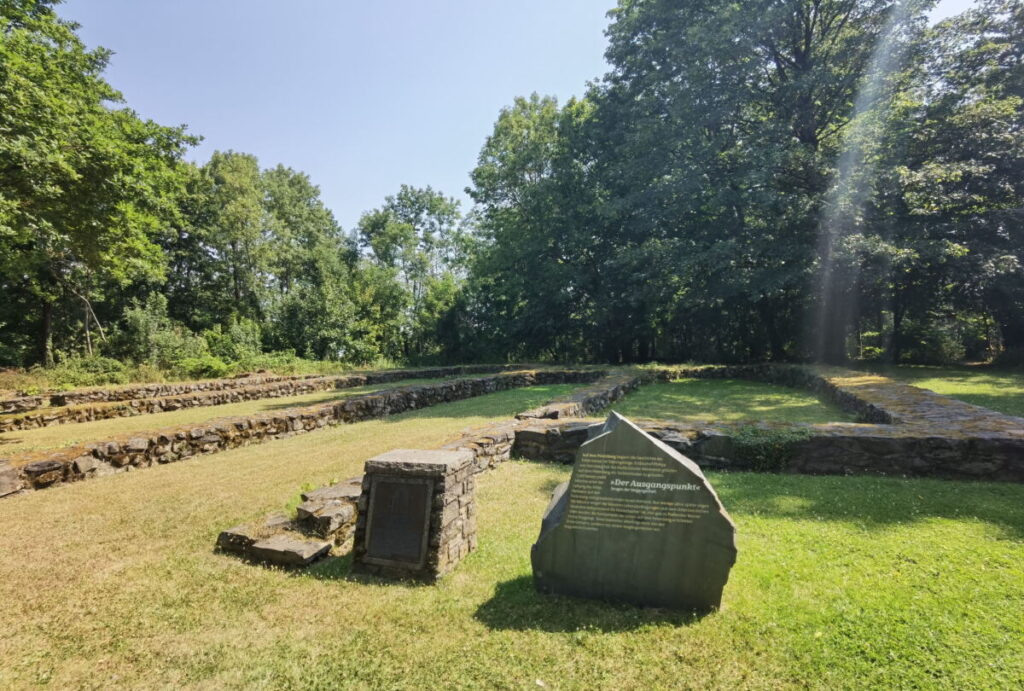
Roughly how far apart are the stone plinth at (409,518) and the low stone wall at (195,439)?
16.5 ft

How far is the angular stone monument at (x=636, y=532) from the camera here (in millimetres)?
2998

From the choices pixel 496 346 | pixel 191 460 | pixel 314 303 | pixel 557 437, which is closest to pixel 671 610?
pixel 557 437

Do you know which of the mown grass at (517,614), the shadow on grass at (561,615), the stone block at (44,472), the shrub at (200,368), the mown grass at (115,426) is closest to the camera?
the mown grass at (517,614)

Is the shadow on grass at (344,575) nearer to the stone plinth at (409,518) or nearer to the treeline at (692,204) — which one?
the stone plinth at (409,518)

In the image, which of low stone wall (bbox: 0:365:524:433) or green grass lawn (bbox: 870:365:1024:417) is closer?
green grass lawn (bbox: 870:365:1024:417)

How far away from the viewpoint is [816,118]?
707 inches

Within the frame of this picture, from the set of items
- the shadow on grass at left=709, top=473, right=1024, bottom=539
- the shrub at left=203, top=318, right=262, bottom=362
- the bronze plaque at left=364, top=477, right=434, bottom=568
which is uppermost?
the shrub at left=203, top=318, right=262, bottom=362

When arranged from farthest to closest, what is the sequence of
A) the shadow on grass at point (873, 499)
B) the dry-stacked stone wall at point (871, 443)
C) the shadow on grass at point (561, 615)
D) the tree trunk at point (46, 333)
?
the tree trunk at point (46, 333) → the dry-stacked stone wall at point (871, 443) → the shadow on grass at point (873, 499) → the shadow on grass at point (561, 615)

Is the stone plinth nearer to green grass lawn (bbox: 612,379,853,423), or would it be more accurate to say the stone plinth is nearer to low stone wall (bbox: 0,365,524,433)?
green grass lawn (bbox: 612,379,853,423)

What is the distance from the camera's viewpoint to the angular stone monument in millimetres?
2998

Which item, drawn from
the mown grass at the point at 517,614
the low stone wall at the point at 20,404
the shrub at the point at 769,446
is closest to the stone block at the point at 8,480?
the mown grass at the point at 517,614

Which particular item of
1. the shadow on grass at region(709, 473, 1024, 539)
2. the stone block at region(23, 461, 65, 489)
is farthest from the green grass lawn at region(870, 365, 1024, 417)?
the stone block at region(23, 461, 65, 489)

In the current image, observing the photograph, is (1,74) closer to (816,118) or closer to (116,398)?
(116,398)

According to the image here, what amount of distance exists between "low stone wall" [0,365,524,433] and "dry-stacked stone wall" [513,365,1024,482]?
10468 millimetres
